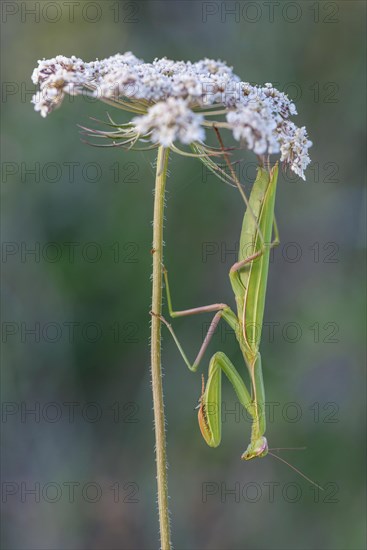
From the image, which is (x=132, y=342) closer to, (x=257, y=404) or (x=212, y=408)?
(x=257, y=404)

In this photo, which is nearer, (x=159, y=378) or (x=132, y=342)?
(x=159, y=378)

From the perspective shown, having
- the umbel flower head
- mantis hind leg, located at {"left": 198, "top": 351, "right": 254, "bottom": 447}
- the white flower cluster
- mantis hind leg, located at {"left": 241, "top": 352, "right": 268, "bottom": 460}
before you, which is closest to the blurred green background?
mantis hind leg, located at {"left": 241, "top": 352, "right": 268, "bottom": 460}

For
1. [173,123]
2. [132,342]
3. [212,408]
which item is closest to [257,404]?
[212,408]

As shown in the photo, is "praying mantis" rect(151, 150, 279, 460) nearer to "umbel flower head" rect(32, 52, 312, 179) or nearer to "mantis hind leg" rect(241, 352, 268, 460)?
"mantis hind leg" rect(241, 352, 268, 460)

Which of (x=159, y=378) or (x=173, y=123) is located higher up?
(x=173, y=123)

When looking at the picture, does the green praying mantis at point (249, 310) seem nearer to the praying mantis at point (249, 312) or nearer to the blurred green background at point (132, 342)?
the praying mantis at point (249, 312)

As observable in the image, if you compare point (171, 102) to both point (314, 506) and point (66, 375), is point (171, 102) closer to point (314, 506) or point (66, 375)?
point (66, 375)
